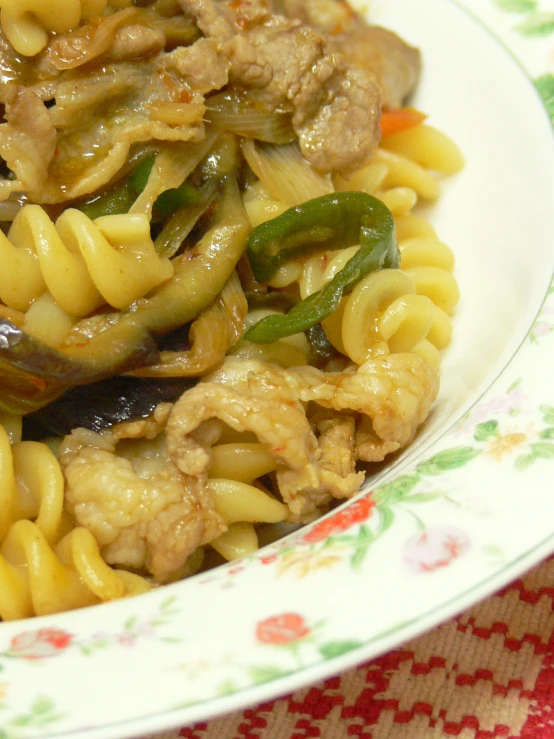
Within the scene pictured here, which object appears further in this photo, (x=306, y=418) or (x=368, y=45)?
(x=368, y=45)

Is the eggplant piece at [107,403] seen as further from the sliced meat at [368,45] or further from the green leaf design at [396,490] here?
the sliced meat at [368,45]

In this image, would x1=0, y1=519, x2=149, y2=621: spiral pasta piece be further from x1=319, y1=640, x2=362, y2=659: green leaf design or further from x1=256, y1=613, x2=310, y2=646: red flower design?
x1=319, y1=640, x2=362, y2=659: green leaf design

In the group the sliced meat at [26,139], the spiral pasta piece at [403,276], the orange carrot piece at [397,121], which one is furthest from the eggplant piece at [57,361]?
the orange carrot piece at [397,121]

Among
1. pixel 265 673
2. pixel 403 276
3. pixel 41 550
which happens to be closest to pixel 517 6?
pixel 403 276

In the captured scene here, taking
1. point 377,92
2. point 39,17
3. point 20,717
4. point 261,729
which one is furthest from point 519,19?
point 20,717

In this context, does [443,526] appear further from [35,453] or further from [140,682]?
[35,453]

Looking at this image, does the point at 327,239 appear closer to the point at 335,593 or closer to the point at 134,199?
the point at 134,199
